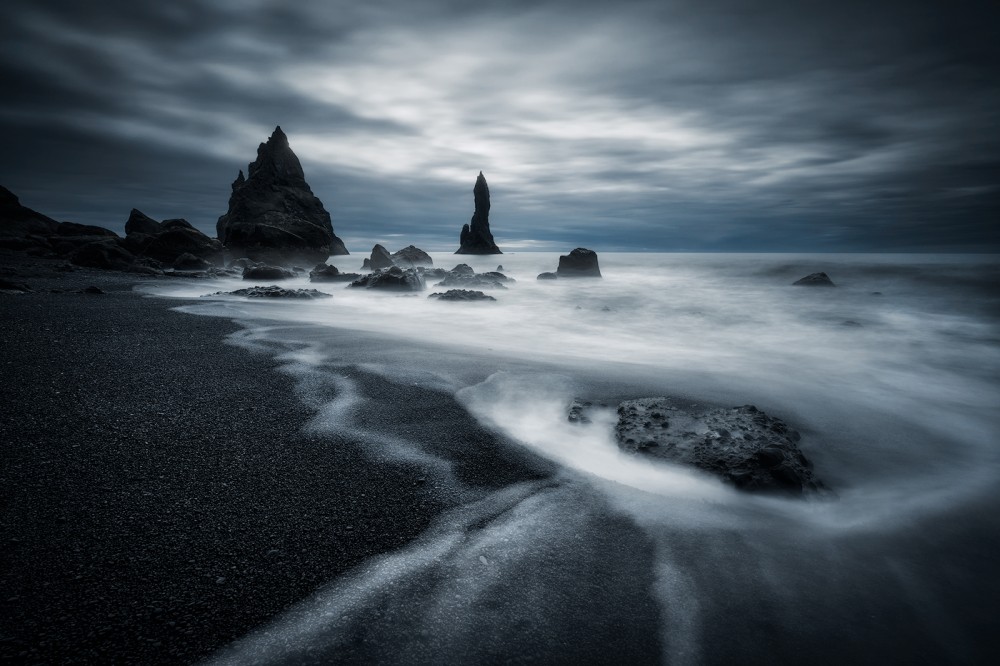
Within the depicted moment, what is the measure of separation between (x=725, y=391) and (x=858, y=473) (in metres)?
2.10

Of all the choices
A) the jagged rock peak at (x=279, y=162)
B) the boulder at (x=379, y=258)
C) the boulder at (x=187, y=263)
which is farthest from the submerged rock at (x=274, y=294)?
the jagged rock peak at (x=279, y=162)

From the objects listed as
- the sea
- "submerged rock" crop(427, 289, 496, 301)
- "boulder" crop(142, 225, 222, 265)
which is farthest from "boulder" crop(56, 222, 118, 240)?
the sea

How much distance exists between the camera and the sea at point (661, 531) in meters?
2.07

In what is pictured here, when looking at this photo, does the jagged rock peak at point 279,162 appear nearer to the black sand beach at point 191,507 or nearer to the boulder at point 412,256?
the boulder at point 412,256

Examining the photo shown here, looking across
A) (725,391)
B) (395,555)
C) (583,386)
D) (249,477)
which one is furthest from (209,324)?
(725,391)

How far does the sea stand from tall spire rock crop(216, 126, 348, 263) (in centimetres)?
4014

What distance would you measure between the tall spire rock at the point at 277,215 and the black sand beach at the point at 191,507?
42.3 meters

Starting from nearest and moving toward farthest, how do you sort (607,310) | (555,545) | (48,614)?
(48,614) → (555,545) → (607,310)

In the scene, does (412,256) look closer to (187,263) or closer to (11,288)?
(187,263)

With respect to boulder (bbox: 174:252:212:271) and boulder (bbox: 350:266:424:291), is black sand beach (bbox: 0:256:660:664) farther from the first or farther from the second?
boulder (bbox: 174:252:212:271)

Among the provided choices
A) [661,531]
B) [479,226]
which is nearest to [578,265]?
[661,531]

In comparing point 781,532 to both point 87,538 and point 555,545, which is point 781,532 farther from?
point 87,538

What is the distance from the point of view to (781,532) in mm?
2979

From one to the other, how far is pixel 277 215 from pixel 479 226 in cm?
6108
